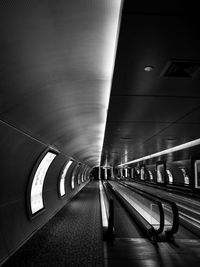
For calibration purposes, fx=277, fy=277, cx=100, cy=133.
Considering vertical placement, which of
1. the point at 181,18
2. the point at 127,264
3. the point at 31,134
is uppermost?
the point at 181,18

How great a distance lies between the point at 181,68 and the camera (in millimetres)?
4008

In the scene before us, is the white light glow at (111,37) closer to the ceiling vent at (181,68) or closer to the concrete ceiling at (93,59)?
the concrete ceiling at (93,59)

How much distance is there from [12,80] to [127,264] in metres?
4.12

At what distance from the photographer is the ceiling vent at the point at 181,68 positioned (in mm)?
3795

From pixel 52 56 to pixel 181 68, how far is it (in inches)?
73.1

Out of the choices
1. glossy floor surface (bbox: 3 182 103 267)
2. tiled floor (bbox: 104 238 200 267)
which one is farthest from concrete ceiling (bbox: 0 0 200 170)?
tiled floor (bbox: 104 238 200 267)

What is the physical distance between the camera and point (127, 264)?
5.50 meters

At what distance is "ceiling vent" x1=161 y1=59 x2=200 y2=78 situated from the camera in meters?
3.79

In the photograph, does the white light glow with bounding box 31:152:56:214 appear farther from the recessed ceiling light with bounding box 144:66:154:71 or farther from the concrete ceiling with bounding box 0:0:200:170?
the recessed ceiling light with bounding box 144:66:154:71

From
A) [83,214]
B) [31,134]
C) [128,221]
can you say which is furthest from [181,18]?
[83,214]

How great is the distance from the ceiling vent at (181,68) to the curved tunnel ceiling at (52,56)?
33.1 inches

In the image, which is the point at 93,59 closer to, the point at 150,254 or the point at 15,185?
the point at 15,185

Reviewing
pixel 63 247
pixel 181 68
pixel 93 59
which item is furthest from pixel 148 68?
pixel 63 247

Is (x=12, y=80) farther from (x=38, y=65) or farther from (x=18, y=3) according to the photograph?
(x=18, y=3)
